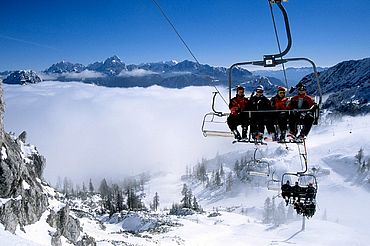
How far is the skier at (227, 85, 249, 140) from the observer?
15828 mm

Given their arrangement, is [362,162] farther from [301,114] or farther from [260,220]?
[301,114]

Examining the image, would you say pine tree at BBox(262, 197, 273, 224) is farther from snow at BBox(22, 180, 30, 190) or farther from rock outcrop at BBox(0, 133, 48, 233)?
snow at BBox(22, 180, 30, 190)

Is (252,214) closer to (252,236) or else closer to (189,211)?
(189,211)

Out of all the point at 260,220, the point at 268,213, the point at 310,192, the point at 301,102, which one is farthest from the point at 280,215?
the point at 301,102

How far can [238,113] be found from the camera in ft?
52.5

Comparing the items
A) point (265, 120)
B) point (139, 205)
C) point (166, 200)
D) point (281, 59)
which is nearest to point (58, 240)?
point (265, 120)

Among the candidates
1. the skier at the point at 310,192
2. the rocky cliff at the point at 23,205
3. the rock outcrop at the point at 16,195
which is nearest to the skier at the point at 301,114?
the skier at the point at 310,192

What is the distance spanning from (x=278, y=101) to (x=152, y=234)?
81746 mm

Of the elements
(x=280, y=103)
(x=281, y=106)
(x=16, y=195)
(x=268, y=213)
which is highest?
(x=280, y=103)

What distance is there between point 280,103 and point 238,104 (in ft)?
5.93

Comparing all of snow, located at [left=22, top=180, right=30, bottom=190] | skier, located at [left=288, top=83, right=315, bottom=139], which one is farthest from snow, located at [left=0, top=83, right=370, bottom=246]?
skier, located at [left=288, top=83, right=315, bottom=139]

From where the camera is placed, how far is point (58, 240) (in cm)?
5569

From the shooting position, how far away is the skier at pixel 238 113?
15.8 m

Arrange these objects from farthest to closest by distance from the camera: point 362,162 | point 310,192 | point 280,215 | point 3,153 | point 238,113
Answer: point 362,162 < point 280,215 < point 3,153 < point 310,192 < point 238,113
